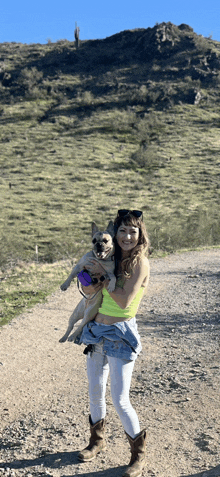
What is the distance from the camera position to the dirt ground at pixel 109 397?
11.7ft

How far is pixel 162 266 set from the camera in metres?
12.9

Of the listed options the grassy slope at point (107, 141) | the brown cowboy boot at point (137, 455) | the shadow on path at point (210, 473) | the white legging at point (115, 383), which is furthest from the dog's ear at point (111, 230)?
the grassy slope at point (107, 141)

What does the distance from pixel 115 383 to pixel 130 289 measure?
27.1 inches

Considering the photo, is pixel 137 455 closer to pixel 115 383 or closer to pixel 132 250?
pixel 115 383

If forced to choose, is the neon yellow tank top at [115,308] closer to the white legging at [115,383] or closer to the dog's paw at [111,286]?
the dog's paw at [111,286]

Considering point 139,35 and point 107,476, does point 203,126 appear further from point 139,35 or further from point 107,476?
point 107,476

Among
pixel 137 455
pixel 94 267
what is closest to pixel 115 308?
pixel 94 267

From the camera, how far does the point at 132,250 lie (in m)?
3.20

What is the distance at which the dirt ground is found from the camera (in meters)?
3.55

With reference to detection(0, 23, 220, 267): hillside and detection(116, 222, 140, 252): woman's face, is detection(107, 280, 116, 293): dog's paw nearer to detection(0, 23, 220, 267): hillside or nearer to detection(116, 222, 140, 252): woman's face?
detection(116, 222, 140, 252): woman's face

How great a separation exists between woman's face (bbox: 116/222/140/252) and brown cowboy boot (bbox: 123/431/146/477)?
1.40 m

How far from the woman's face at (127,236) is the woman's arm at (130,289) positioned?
17 cm

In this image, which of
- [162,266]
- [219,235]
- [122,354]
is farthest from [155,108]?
[122,354]

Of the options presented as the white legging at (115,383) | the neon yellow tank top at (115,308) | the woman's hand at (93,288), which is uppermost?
the woman's hand at (93,288)
